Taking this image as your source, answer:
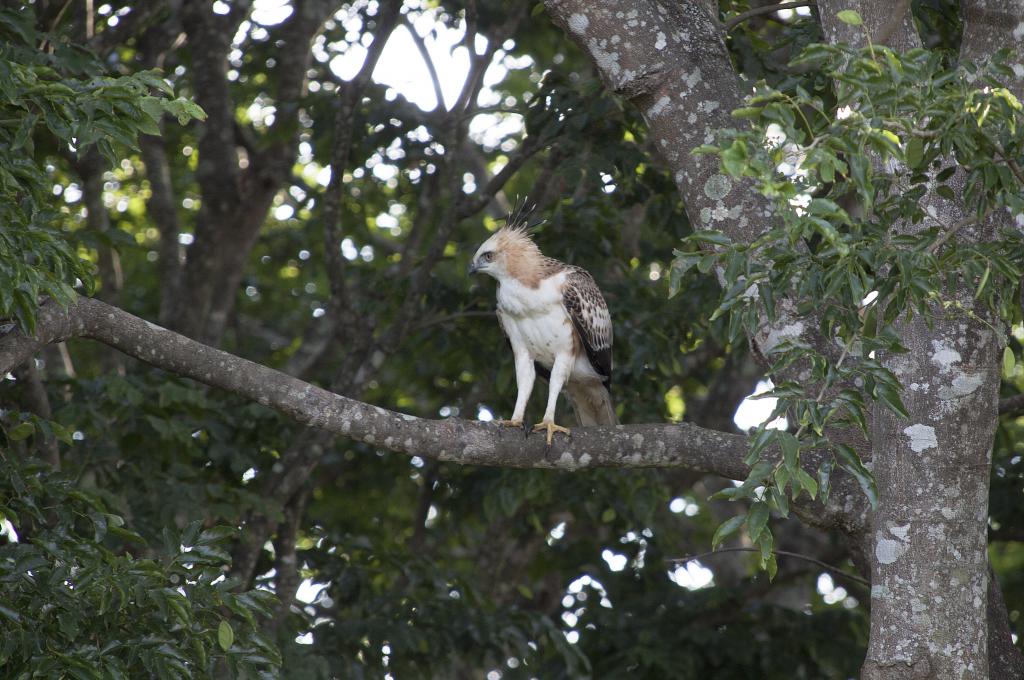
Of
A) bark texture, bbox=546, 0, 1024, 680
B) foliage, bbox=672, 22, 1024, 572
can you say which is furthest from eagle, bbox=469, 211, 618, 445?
foliage, bbox=672, 22, 1024, 572

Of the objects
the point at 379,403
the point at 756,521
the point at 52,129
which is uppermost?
the point at 379,403

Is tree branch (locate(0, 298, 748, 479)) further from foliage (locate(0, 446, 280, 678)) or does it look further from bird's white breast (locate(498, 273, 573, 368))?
bird's white breast (locate(498, 273, 573, 368))

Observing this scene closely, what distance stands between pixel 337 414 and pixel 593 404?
7.96ft

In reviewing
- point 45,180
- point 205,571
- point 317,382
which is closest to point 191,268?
point 317,382

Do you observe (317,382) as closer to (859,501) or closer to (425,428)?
(425,428)

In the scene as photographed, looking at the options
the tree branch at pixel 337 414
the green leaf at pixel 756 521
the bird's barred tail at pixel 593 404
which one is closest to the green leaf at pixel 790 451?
the green leaf at pixel 756 521

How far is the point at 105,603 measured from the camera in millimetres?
3707

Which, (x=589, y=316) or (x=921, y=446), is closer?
(x=921, y=446)

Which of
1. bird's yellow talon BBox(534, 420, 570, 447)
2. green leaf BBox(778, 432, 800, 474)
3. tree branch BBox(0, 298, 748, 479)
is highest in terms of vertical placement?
bird's yellow talon BBox(534, 420, 570, 447)

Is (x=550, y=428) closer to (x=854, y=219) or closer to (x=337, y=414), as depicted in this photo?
(x=337, y=414)

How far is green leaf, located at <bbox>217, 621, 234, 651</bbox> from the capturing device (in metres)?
3.88

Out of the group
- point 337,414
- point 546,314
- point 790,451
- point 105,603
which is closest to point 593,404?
point 546,314

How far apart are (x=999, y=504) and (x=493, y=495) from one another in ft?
10.2

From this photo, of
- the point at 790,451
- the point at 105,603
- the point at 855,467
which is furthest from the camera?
the point at 105,603
